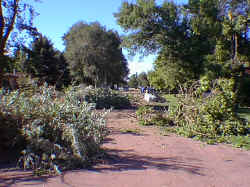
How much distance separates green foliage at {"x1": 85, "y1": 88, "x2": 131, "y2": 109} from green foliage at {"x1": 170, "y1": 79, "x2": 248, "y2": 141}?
26.1ft

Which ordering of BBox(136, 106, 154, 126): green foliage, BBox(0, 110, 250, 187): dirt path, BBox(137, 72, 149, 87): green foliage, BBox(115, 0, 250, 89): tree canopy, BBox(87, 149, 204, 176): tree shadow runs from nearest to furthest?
BBox(0, 110, 250, 187): dirt path → BBox(87, 149, 204, 176): tree shadow → BBox(136, 106, 154, 126): green foliage → BBox(115, 0, 250, 89): tree canopy → BBox(137, 72, 149, 87): green foliage

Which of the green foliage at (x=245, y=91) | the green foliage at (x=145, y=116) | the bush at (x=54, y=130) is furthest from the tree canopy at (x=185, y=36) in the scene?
the bush at (x=54, y=130)

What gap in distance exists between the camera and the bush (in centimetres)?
416

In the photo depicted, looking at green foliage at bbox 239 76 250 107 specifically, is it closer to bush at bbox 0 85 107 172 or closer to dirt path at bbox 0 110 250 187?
dirt path at bbox 0 110 250 187

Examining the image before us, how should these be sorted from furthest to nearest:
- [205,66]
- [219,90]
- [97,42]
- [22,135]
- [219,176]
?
[97,42], [205,66], [219,90], [22,135], [219,176]

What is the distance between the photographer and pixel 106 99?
54.2 feet

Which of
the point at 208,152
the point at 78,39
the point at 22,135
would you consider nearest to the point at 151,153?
the point at 208,152

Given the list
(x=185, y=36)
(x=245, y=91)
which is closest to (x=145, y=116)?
(x=185, y=36)

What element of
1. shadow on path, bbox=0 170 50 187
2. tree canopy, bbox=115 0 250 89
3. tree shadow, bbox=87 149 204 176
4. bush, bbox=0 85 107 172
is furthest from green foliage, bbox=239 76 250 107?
shadow on path, bbox=0 170 50 187

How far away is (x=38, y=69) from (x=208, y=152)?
1117 inches

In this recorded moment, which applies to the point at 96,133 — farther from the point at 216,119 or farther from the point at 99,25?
the point at 99,25

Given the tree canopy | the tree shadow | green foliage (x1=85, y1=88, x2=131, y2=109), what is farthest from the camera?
the tree canopy

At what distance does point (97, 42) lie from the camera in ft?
86.4

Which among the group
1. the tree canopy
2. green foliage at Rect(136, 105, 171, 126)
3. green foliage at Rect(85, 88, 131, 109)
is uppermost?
the tree canopy
